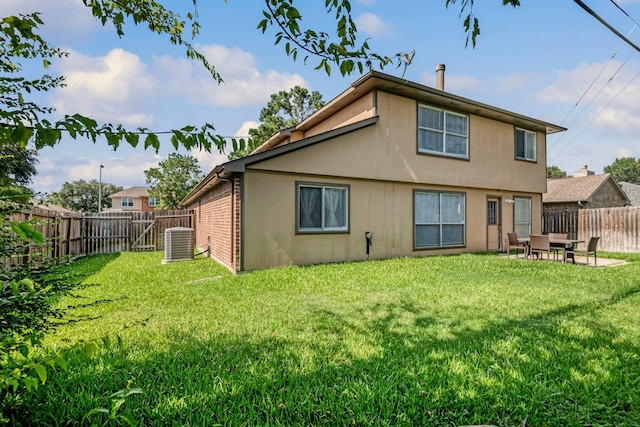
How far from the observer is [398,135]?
10.8 m

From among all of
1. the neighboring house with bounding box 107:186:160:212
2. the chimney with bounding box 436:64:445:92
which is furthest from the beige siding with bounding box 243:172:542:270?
the neighboring house with bounding box 107:186:160:212

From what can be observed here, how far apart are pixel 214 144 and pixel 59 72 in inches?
144

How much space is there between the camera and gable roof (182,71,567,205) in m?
8.59

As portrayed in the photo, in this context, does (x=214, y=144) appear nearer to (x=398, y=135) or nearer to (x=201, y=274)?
(x=201, y=274)

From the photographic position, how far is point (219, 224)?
10688 millimetres

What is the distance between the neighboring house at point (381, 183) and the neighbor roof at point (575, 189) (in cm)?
1249

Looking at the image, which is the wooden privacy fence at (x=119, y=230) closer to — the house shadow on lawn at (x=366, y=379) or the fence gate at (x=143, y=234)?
the fence gate at (x=143, y=234)

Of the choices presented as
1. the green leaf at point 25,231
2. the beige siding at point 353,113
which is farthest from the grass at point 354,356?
the beige siding at point 353,113

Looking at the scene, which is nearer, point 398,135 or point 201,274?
point 201,274

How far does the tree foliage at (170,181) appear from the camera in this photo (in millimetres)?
34656

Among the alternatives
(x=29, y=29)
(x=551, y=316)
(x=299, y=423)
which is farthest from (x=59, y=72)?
(x=551, y=316)

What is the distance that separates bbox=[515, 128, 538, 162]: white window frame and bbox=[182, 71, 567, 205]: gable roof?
0.90ft

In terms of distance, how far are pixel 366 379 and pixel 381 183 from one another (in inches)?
328

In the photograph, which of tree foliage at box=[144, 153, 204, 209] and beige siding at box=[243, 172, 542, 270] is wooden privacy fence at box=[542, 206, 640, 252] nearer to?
beige siding at box=[243, 172, 542, 270]
